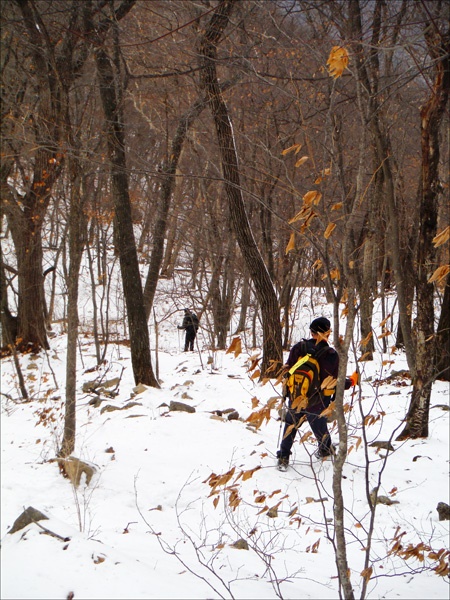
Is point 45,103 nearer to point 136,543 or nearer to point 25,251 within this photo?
point 136,543

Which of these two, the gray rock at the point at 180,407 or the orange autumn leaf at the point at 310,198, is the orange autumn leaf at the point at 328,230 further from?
the gray rock at the point at 180,407

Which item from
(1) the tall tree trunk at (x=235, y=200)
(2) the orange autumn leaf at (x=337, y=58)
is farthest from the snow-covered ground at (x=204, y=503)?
(2) the orange autumn leaf at (x=337, y=58)

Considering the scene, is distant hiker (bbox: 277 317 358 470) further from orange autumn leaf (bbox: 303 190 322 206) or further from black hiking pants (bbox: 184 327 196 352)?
black hiking pants (bbox: 184 327 196 352)

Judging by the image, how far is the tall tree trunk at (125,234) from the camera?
8734mm

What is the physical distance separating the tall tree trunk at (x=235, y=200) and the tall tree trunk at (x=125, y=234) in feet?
5.49

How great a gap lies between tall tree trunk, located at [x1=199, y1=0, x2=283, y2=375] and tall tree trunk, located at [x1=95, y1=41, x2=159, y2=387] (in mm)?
1672

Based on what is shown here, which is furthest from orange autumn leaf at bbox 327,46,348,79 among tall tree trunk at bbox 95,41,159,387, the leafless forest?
tall tree trunk at bbox 95,41,159,387

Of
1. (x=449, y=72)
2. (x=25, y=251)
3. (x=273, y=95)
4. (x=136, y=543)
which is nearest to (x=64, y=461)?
(x=136, y=543)

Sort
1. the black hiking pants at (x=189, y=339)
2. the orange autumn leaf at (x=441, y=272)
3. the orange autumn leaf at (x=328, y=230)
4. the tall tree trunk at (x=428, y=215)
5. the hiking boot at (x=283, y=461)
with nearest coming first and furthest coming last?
the orange autumn leaf at (x=441, y=272) < the orange autumn leaf at (x=328, y=230) < the hiking boot at (x=283, y=461) < the tall tree trunk at (x=428, y=215) < the black hiking pants at (x=189, y=339)

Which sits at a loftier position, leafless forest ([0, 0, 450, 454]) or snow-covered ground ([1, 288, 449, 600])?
leafless forest ([0, 0, 450, 454])

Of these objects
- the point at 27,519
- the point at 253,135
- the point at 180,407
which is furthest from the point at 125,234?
the point at 27,519

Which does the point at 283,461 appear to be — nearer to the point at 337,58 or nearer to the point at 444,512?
the point at 444,512

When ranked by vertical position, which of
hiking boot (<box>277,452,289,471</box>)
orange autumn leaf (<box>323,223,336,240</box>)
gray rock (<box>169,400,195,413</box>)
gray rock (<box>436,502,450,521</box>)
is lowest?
gray rock (<box>436,502,450,521</box>)

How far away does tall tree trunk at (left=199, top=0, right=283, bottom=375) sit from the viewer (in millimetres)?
7707
